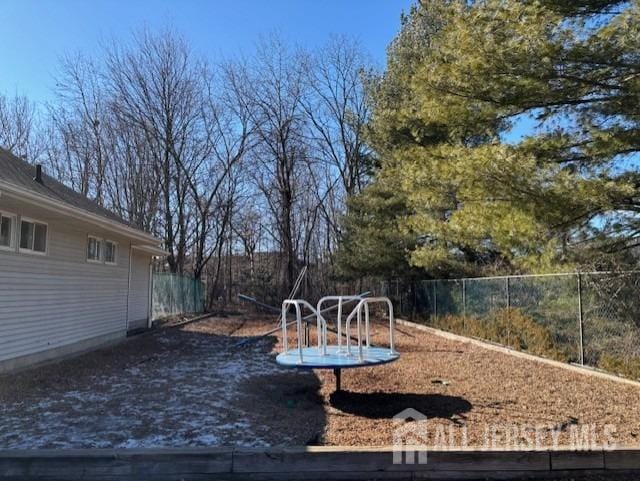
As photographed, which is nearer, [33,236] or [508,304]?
[33,236]

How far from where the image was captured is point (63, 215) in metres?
9.09

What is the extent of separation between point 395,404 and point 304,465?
2466mm

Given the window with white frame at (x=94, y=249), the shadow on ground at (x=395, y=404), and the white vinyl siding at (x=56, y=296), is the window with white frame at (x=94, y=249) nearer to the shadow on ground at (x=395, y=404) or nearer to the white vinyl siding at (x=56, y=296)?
the white vinyl siding at (x=56, y=296)

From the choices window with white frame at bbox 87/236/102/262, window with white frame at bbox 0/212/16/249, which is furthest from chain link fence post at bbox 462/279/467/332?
window with white frame at bbox 0/212/16/249

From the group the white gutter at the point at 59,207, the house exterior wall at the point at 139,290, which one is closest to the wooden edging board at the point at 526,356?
the white gutter at the point at 59,207

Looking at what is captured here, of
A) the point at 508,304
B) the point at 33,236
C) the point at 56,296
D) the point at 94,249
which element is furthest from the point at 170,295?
the point at 508,304

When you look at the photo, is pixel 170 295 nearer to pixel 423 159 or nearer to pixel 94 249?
pixel 94 249

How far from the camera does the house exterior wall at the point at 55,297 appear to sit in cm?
809

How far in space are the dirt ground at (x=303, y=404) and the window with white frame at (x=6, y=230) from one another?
2.09m

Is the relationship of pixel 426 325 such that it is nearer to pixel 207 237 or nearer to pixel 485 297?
pixel 485 297

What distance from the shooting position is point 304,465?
12.8 ft

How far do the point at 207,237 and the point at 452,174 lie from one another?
23.8 meters

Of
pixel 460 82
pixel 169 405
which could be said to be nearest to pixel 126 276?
pixel 169 405

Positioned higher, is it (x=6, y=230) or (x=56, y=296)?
(x=6, y=230)
